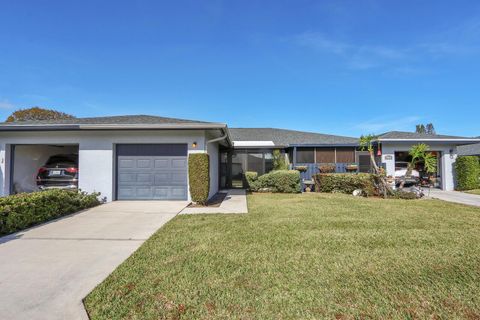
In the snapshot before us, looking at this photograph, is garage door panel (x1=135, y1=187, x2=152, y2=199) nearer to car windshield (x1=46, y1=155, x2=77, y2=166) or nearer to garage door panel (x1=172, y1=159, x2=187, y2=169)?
garage door panel (x1=172, y1=159, x2=187, y2=169)

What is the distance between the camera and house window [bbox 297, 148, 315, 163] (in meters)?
14.0

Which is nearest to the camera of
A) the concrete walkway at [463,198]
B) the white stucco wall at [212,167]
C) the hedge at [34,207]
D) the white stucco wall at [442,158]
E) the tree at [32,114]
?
the hedge at [34,207]

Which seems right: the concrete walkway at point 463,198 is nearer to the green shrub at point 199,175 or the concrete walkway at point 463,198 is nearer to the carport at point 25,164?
the green shrub at point 199,175

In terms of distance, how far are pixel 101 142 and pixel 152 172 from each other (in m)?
2.26

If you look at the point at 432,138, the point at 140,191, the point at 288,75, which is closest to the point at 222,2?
the point at 288,75

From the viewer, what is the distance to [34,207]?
19.1ft

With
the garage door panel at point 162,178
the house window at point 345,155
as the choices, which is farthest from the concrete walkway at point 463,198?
the garage door panel at point 162,178

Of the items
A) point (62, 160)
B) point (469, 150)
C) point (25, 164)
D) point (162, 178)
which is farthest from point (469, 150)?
point (25, 164)

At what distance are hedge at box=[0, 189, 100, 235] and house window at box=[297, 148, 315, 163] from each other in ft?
35.7

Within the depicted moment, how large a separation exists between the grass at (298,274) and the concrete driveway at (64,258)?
270 mm

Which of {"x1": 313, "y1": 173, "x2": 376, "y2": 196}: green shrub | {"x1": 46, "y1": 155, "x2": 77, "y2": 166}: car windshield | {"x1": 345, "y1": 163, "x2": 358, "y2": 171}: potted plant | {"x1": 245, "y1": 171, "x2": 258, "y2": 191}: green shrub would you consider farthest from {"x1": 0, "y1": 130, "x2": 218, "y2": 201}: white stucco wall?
{"x1": 345, "y1": 163, "x2": 358, "y2": 171}: potted plant

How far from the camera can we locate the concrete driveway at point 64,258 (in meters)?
2.47

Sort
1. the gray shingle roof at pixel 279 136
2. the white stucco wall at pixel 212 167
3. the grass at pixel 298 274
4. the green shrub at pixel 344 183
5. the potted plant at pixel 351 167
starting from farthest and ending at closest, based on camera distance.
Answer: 1. the gray shingle roof at pixel 279 136
2. the potted plant at pixel 351 167
3. the green shrub at pixel 344 183
4. the white stucco wall at pixel 212 167
5. the grass at pixel 298 274

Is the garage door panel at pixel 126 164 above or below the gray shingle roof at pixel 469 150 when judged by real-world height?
below
